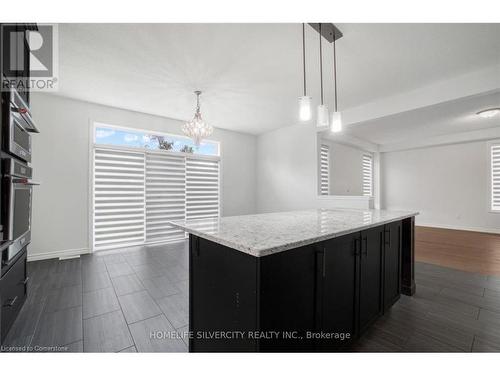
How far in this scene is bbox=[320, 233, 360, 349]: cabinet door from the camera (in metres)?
1.37

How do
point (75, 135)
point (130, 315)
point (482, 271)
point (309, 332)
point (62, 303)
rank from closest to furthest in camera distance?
point (309, 332)
point (130, 315)
point (62, 303)
point (482, 271)
point (75, 135)

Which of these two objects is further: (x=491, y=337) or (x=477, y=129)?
(x=477, y=129)

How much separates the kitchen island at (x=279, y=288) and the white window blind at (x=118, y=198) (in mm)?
3159

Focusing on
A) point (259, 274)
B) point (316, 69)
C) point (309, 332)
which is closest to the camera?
point (259, 274)

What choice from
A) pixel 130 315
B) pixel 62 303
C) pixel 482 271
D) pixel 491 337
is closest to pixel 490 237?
pixel 482 271

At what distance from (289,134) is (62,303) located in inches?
187

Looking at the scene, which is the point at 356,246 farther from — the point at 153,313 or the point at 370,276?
the point at 153,313

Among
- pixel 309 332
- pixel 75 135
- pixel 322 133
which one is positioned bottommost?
pixel 309 332

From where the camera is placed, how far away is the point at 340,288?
4.81 ft

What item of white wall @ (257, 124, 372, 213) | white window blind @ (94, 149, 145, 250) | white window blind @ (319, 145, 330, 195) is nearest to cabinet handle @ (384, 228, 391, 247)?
white wall @ (257, 124, 372, 213)

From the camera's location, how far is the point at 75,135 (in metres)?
3.74

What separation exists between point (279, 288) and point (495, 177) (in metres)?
7.46

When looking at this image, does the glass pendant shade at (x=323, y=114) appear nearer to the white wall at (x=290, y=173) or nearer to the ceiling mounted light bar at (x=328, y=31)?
the ceiling mounted light bar at (x=328, y=31)
